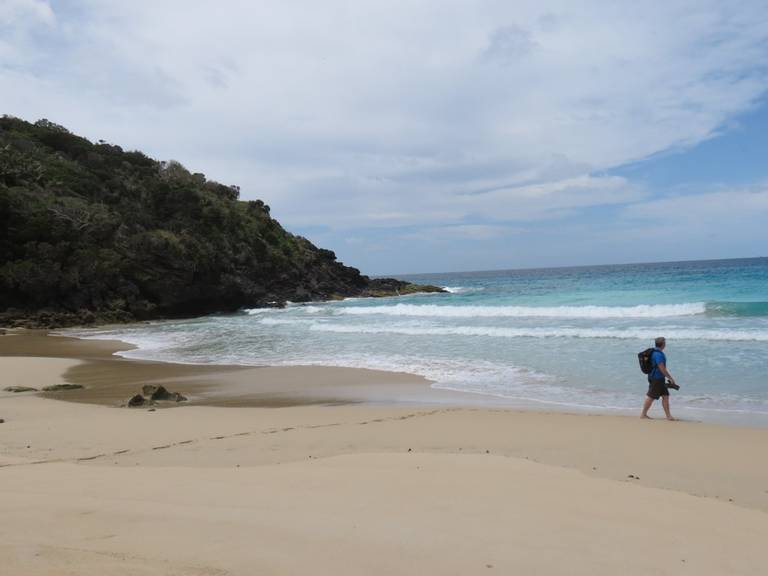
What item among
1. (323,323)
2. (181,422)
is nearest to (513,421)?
(181,422)

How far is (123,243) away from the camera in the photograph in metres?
39.3

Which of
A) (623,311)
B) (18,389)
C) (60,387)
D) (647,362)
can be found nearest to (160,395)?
(60,387)

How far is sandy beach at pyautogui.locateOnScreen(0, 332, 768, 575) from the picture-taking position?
3088mm

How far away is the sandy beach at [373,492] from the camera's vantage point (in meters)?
3.09

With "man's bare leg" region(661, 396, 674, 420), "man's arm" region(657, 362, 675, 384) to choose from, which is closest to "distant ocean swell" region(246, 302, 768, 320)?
"man's arm" region(657, 362, 675, 384)

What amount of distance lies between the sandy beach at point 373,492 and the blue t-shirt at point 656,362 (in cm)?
80

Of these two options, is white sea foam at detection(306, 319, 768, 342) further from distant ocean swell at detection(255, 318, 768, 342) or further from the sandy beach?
the sandy beach

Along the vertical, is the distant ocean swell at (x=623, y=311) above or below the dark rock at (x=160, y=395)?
above

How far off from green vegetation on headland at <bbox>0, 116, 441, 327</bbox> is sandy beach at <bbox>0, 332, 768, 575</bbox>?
2822 cm

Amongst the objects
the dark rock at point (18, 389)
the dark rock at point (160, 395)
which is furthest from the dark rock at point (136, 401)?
the dark rock at point (18, 389)

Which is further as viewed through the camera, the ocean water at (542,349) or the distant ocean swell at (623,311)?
the distant ocean swell at (623,311)

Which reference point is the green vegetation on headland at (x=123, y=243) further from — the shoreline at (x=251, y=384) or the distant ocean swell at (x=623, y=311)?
the shoreline at (x=251, y=384)

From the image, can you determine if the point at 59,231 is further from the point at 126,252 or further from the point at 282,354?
the point at 282,354

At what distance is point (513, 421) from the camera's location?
828 centimetres
